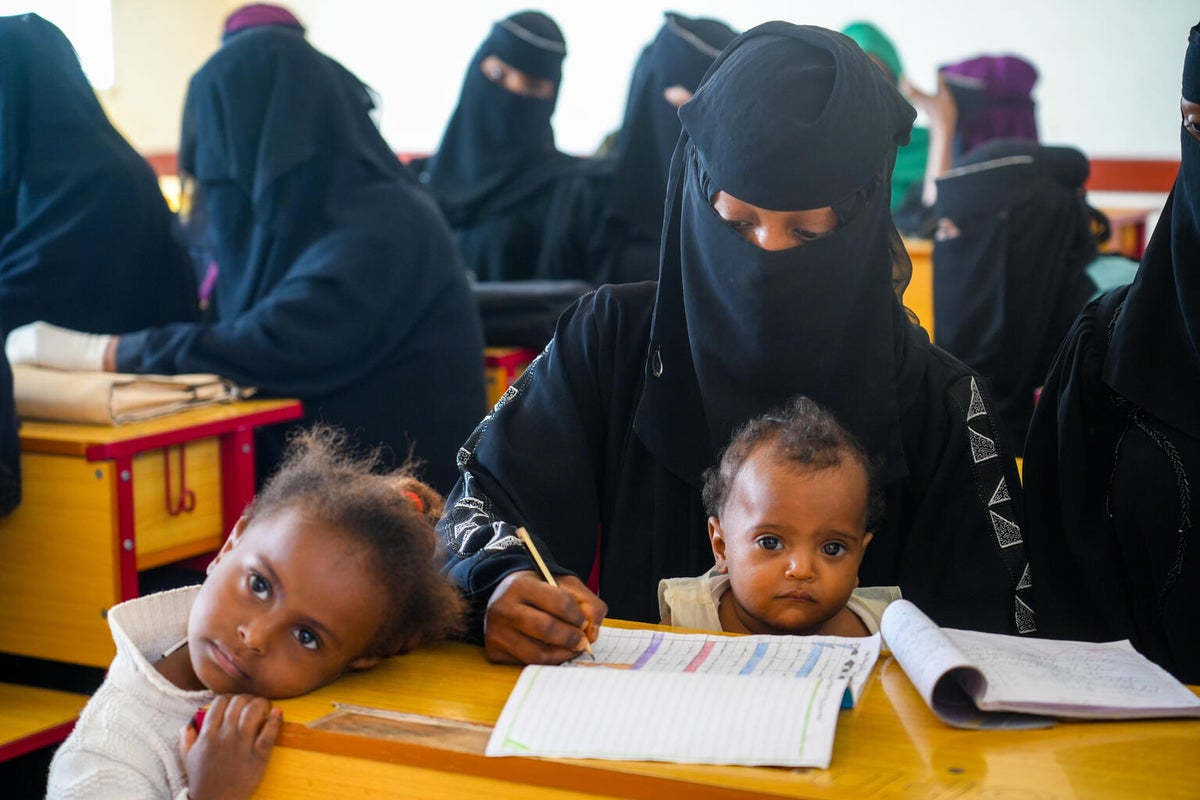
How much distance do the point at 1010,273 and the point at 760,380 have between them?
2538 mm

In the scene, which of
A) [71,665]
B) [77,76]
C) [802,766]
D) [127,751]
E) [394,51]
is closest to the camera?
[802,766]

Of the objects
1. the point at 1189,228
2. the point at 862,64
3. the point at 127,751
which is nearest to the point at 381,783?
the point at 127,751

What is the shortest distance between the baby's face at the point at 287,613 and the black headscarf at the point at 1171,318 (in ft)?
3.97

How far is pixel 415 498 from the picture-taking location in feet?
5.31

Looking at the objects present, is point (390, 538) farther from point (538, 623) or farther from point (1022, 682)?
point (1022, 682)

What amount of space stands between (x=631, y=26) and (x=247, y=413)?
260 inches

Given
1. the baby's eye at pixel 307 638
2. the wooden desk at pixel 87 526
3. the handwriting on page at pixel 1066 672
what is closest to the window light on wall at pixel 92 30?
the wooden desk at pixel 87 526

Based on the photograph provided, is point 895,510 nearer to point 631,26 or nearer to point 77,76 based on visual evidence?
point 77,76

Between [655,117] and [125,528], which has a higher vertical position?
[655,117]

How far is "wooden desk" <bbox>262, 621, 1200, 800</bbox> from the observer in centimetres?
108

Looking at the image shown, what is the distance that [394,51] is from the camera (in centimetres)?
964

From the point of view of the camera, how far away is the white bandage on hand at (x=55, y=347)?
316 centimetres

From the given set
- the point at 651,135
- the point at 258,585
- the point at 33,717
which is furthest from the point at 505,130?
the point at 258,585

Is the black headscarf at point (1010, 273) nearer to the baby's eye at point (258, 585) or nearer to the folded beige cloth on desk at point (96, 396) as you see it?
the folded beige cloth on desk at point (96, 396)
